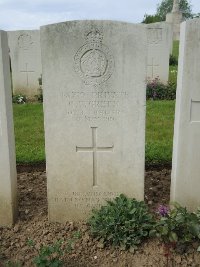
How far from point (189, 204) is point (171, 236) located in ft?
2.70

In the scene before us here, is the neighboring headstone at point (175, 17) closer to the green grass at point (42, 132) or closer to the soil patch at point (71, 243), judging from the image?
the green grass at point (42, 132)

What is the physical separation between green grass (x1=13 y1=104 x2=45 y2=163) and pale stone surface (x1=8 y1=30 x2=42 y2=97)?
4.24 feet

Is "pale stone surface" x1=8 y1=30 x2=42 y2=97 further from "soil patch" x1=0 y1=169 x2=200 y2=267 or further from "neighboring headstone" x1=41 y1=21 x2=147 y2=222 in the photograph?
"neighboring headstone" x1=41 y1=21 x2=147 y2=222

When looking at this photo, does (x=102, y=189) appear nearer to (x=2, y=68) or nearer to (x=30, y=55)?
(x=2, y=68)

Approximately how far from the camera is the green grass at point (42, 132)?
535 cm

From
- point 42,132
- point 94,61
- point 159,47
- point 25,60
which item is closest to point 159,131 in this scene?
point 42,132

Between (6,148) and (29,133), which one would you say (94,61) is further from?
(29,133)

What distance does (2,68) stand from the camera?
134 inches

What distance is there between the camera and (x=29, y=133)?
668 centimetres

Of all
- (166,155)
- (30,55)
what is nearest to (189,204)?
(166,155)

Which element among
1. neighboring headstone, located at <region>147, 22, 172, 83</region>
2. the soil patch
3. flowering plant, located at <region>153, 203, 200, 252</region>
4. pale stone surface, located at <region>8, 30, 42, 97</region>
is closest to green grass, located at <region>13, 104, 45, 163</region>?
the soil patch

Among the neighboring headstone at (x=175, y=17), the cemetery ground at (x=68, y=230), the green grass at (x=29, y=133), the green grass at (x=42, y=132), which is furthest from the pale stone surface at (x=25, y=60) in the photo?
the neighboring headstone at (x=175, y=17)

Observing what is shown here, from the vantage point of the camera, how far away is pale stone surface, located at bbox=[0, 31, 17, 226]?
3.44m

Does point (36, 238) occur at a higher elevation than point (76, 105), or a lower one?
lower
